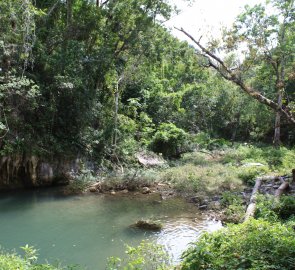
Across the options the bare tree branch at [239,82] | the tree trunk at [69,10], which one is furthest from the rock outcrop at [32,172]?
the bare tree branch at [239,82]

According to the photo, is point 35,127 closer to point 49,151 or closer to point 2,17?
point 49,151

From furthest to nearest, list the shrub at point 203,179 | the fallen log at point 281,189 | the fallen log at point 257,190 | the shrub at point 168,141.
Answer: the shrub at point 168,141
the shrub at point 203,179
the fallen log at point 281,189
the fallen log at point 257,190

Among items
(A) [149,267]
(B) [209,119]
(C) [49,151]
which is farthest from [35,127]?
(B) [209,119]

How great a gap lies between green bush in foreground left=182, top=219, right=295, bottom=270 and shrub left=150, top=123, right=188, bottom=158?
44.8ft

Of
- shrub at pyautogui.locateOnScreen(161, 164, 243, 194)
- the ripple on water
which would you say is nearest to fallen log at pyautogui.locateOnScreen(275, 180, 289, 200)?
the ripple on water

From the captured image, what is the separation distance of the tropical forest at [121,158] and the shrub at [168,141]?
3.0 inches

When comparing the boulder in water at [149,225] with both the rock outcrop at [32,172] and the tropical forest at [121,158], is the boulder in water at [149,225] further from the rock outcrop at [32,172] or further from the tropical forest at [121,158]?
the rock outcrop at [32,172]

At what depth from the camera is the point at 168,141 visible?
1952cm

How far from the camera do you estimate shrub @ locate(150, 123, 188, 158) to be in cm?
1919

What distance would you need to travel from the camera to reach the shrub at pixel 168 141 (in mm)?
19188

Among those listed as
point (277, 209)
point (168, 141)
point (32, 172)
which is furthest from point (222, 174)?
point (32, 172)

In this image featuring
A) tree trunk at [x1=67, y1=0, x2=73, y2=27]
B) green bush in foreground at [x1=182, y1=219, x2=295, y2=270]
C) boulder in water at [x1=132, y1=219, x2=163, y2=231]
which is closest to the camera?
green bush in foreground at [x1=182, y1=219, x2=295, y2=270]

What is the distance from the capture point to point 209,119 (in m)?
29.4

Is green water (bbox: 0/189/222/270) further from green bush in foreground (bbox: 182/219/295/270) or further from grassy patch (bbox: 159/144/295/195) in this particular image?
green bush in foreground (bbox: 182/219/295/270)
